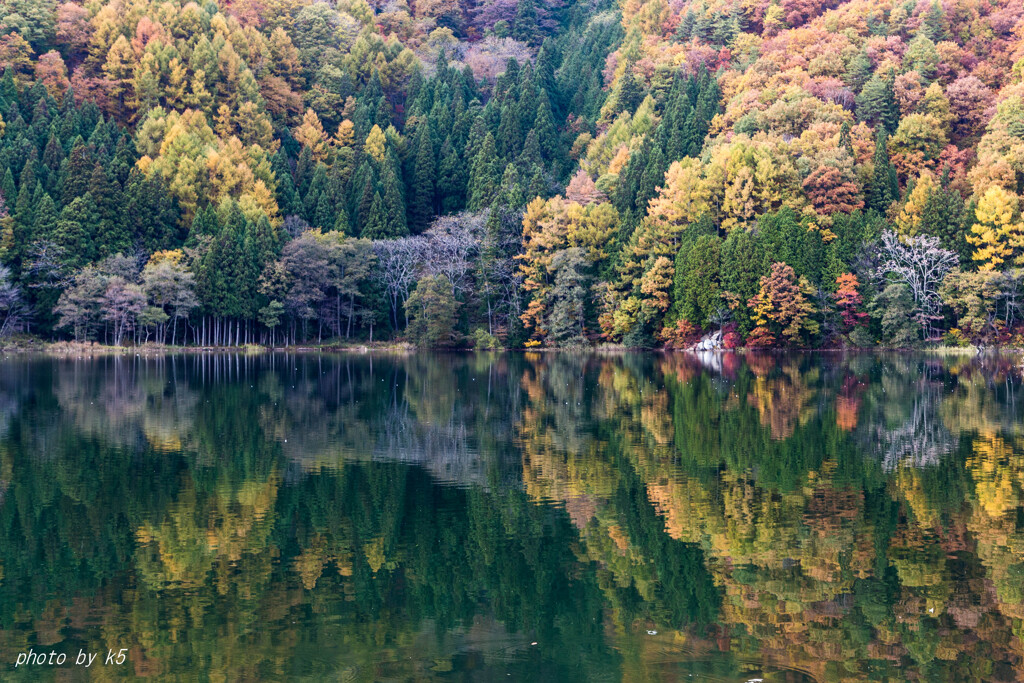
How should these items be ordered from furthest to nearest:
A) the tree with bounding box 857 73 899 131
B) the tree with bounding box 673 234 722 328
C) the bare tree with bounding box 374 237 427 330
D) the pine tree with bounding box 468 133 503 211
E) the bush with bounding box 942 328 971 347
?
1. the pine tree with bounding box 468 133 503 211
2. the tree with bounding box 857 73 899 131
3. the bare tree with bounding box 374 237 427 330
4. the tree with bounding box 673 234 722 328
5. the bush with bounding box 942 328 971 347

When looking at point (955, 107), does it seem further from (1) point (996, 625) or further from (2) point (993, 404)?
(1) point (996, 625)

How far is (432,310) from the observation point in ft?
236

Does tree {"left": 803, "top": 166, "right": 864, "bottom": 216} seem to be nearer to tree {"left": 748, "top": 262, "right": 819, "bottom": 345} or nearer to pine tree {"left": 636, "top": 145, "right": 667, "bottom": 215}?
tree {"left": 748, "top": 262, "right": 819, "bottom": 345}

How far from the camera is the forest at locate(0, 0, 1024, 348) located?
211 feet

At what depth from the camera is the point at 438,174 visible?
3703 inches

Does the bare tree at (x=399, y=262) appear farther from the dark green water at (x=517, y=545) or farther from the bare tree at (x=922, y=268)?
the dark green water at (x=517, y=545)

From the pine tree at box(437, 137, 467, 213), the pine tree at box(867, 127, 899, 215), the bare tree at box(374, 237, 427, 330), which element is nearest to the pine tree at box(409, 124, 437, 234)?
the pine tree at box(437, 137, 467, 213)

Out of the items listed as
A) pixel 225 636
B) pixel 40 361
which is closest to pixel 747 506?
pixel 225 636

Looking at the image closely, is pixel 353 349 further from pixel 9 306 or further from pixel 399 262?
pixel 9 306

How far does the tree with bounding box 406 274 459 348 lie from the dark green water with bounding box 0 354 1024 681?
44.6 metres

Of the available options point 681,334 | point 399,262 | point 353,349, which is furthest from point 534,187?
point 681,334

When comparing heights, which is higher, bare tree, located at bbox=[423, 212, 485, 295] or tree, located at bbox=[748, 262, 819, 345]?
bare tree, located at bbox=[423, 212, 485, 295]

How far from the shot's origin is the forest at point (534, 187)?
211ft

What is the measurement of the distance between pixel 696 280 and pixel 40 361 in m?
38.2
